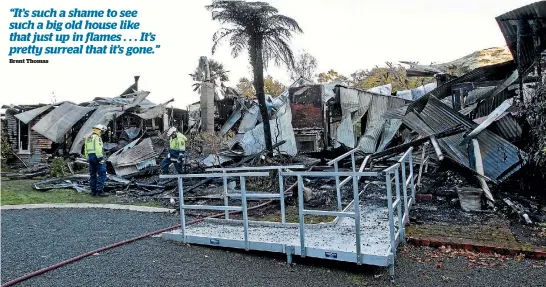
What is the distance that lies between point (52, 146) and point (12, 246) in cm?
1556

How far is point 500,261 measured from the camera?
4781 mm

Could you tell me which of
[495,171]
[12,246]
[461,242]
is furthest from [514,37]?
[12,246]

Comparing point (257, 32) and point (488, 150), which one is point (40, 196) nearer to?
point (257, 32)

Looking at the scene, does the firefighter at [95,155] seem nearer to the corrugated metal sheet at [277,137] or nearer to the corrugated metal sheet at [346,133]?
the corrugated metal sheet at [277,137]

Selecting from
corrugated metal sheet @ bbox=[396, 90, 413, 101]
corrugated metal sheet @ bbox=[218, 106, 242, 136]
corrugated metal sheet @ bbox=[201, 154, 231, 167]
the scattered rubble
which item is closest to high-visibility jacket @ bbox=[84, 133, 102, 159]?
the scattered rubble

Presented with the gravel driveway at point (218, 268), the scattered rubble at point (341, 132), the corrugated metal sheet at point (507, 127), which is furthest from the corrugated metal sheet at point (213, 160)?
the corrugated metal sheet at point (507, 127)

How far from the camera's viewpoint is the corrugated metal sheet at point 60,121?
62.5 ft

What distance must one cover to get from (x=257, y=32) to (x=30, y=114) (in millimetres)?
13049

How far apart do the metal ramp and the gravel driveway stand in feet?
0.59

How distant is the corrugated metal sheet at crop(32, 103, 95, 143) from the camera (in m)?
19.1

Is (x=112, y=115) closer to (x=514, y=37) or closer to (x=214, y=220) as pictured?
(x=214, y=220)

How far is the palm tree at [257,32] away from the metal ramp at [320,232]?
7845 millimetres

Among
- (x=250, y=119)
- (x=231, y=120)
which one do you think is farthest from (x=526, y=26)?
(x=231, y=120)

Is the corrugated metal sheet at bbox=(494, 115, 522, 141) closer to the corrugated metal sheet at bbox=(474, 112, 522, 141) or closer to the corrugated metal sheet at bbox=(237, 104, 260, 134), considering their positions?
the corrugated metal sheet at bbox=(474, 112, 522, 141)
